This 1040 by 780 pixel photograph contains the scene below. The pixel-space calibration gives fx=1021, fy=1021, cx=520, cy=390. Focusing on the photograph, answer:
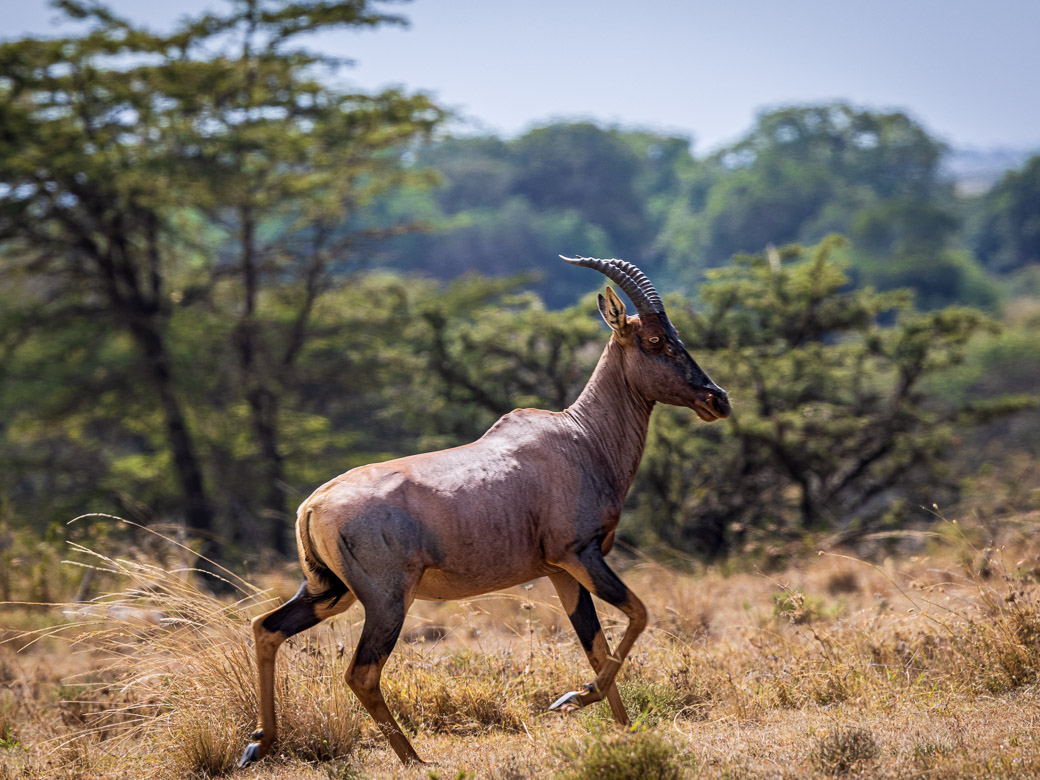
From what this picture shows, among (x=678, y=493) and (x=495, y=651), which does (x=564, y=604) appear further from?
(x=678, y=493)

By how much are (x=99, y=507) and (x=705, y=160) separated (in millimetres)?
78944

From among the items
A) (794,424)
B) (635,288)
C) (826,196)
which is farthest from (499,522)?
(826,196)

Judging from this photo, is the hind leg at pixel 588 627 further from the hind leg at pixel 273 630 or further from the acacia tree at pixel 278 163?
the acacia tree at pixel 278 163

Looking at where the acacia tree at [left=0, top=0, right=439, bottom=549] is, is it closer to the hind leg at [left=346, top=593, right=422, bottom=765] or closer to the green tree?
the hind leg at [left=346, top=593, right=422, bottom=765]

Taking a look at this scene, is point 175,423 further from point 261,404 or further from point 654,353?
point 654,353

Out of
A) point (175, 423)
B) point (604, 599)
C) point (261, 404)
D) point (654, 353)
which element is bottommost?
point (175, 423)

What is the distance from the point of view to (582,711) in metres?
5.77

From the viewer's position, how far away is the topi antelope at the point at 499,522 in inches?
189

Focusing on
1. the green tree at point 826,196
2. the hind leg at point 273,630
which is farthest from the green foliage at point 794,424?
the green tree at point 826,196

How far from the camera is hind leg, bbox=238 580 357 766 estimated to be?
5.04 meters

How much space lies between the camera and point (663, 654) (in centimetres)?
652

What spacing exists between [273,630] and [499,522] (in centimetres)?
124

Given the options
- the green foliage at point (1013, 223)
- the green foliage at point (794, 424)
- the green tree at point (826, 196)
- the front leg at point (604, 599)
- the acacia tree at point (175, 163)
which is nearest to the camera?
the front leg at point (604, 599)

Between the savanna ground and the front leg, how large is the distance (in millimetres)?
193
